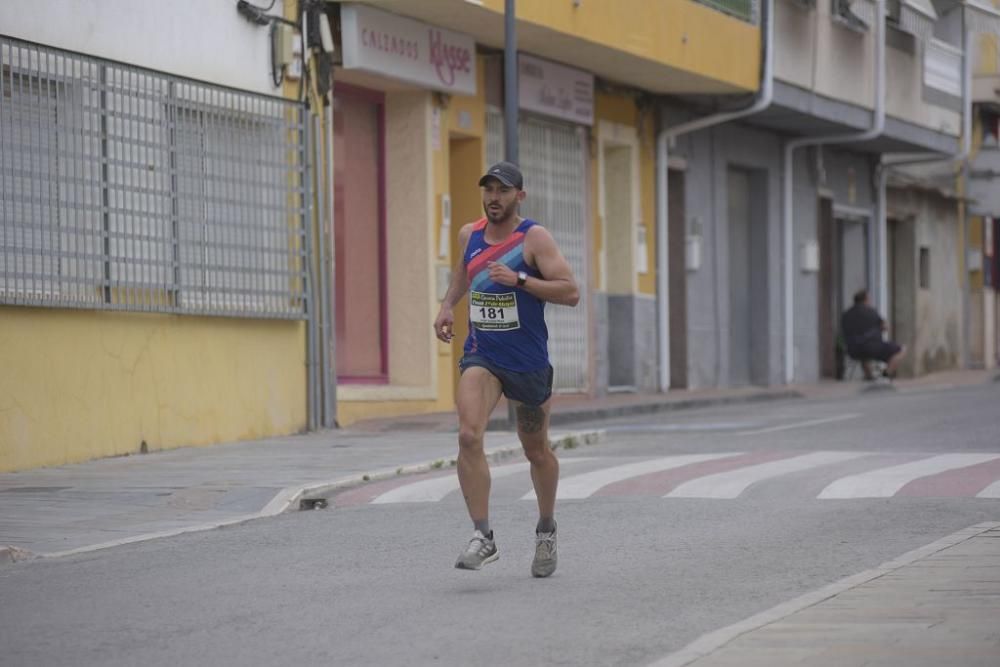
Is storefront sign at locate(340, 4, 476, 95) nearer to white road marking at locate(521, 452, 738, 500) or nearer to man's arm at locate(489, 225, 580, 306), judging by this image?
white road marking at locate(521, 452, 738, 500)

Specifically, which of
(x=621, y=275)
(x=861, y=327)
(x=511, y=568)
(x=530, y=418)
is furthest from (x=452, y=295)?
(x=861, y=327)

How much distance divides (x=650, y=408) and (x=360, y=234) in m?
4.80

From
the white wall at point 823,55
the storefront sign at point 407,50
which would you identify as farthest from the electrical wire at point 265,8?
the white wall at point 823,55

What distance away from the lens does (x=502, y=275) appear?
9.22 m

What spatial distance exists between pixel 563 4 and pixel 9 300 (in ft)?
30.6

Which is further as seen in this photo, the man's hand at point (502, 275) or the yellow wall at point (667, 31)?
the yellow wall at point (667, 31)

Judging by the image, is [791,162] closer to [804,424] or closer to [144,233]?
[804,424]

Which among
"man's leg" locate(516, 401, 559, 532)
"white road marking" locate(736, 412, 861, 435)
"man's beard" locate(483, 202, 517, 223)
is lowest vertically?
"white road marking" locate(736, 412, 861, 435)

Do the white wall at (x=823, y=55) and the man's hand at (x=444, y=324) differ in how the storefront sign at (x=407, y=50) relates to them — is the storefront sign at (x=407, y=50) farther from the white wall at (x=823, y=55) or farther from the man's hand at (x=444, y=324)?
the man's hand at (x=444, y=324)

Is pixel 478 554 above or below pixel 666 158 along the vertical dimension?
below

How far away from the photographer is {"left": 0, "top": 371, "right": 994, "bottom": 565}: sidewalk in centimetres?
1183

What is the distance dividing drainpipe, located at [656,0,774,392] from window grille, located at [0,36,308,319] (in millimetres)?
10017

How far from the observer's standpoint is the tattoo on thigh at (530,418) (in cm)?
948

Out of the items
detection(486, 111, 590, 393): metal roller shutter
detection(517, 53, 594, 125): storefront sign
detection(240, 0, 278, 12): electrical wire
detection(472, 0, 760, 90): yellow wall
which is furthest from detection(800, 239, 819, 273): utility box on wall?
detection(240, 0, 278, 12): electrical wire
